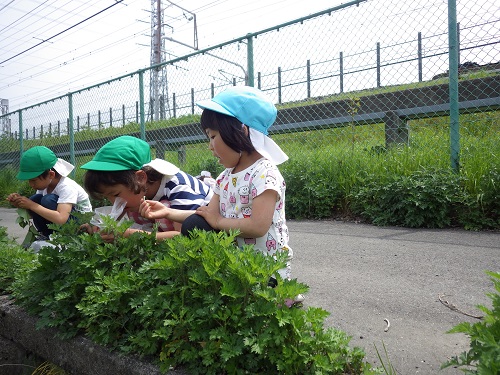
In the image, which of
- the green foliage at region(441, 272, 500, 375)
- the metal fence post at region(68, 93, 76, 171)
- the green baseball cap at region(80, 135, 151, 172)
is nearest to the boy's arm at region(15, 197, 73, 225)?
the green baseball cap at region(80, 135, 151, 172)

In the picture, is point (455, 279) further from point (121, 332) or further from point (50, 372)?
point (50, 372)

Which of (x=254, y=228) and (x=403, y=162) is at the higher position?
(x=403, y=162)

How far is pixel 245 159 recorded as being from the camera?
80.4 inches

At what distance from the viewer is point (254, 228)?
5.82ft

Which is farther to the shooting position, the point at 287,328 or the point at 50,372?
the point at 50,372

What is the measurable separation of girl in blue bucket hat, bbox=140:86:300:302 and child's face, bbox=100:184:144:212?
0.48m

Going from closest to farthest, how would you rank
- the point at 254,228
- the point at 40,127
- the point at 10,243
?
the point at 254,228 → the point at 10,243 → the point at 40,127

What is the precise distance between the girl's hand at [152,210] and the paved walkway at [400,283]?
0.93 m

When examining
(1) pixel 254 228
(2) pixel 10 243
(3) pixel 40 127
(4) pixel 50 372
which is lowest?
(4) pixel 50 372

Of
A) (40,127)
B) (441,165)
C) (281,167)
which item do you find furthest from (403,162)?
(40,127)

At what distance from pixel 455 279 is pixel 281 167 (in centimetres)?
312

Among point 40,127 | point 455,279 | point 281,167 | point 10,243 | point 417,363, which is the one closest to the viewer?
point 417,363

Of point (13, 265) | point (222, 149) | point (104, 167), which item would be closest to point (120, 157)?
point (104, 167)

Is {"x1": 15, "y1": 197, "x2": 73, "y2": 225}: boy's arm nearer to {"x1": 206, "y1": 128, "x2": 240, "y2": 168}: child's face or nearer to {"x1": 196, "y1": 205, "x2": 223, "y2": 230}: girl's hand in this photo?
{"x1": 196, "y1": 205, "x2": 223, "y2": 230}: girl's hand
